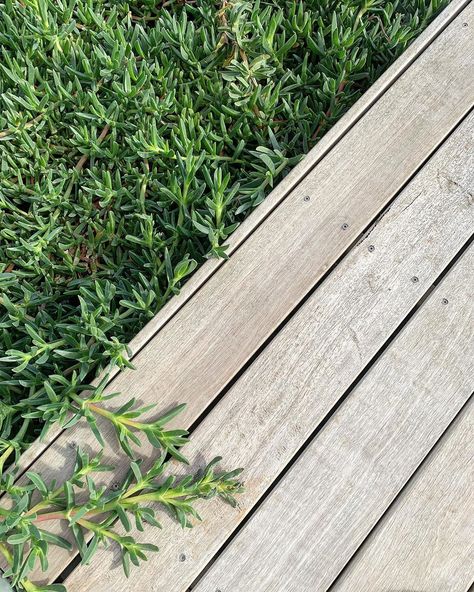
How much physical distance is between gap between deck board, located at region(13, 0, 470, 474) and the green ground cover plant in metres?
0.05

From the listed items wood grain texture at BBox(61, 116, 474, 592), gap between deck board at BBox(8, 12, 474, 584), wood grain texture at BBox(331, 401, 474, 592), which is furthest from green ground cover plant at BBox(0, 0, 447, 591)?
wood grain texture at BBox(331, 401, 474, 592)

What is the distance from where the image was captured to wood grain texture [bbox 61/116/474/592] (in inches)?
67.4

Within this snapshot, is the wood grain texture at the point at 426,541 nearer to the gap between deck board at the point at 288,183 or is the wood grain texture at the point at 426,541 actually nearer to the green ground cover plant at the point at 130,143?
the green ground cover plant at the point at 130,143

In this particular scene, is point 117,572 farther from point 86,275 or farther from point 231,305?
point 86,275

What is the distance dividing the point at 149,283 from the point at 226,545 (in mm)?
803

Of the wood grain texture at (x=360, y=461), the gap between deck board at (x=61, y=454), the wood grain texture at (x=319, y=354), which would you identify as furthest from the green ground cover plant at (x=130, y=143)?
the wood grain texture at (x=360, y=461)

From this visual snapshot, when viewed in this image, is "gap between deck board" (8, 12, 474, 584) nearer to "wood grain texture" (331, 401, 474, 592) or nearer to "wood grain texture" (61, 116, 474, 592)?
"wood grain texture" (61, 116, 474, 592)

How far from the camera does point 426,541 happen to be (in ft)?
5.61

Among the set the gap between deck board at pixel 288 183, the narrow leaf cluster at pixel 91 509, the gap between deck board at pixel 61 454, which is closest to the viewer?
the narrow leaf cluster at pixel 91 509

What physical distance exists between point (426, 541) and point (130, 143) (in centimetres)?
150

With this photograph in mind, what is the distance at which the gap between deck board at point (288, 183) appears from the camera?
1.88 m

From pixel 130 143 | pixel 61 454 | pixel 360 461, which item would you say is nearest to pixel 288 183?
pixel 130 143

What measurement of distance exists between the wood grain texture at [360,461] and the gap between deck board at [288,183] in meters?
0.55

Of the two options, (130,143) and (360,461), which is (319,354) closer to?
(360,461)
